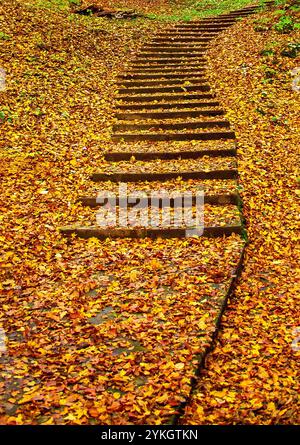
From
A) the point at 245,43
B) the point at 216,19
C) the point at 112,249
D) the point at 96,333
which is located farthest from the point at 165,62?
the point at 96,333

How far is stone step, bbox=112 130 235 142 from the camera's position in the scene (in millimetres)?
9203

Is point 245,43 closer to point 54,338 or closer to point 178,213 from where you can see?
point 178,213

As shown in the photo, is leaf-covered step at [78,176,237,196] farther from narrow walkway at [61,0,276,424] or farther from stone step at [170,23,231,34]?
stone step at [170,23,231,34]

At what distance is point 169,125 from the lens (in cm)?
972

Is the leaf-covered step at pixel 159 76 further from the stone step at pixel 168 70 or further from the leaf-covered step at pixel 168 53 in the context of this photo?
the leaf-covered step at pixel 168 53

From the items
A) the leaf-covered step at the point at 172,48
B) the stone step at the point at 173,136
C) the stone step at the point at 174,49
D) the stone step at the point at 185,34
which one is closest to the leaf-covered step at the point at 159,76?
the stone step at the point at 174,49

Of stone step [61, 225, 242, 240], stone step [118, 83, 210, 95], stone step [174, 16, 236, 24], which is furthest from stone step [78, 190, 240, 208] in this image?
stone step [174, 16, 236, 24]

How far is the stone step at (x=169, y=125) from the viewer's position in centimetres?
962

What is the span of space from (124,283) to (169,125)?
5090mm

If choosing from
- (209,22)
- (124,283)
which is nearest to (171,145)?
(124,283)

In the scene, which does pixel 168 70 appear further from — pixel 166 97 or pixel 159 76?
pixel 166 97

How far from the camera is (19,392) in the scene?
13.0ft

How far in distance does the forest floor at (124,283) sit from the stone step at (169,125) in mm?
304

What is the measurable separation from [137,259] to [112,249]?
1.57 feet
